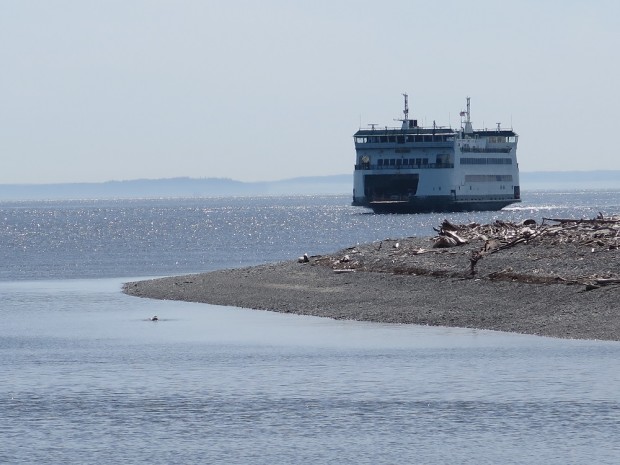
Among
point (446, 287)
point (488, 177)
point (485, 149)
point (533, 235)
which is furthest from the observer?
point (485, 149)

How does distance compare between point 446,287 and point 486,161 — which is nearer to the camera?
point 446,287

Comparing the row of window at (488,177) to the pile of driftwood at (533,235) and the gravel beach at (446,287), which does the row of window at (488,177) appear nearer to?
the gravel beach at (446,287)

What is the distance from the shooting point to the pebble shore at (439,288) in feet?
122

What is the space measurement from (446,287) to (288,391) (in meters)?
16.2

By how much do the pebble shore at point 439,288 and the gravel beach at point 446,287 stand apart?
0.04 m

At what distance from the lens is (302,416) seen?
25109 mm

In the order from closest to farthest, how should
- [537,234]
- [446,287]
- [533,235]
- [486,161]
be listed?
[446,287] < [533,235] < [537,234] < [486,161]

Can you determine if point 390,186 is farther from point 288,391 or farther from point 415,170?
point 288,391

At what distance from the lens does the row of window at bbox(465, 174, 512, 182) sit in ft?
489

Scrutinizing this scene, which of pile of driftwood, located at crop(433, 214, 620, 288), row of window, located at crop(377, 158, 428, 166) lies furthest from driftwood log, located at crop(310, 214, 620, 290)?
row of window, located at crop(377, 158, 428, 166)

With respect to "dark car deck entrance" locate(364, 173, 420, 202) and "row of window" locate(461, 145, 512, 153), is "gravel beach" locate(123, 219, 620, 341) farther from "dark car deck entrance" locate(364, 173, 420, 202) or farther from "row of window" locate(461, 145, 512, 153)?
"row of window" locate(461, 145, 512, 153)

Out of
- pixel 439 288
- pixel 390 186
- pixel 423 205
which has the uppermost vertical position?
pixel 390 186

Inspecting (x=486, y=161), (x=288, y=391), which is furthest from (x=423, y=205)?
(x=288, y=391)

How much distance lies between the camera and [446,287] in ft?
142
